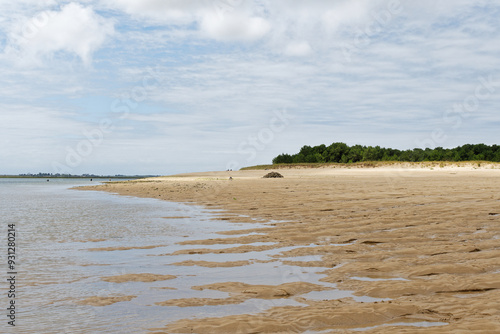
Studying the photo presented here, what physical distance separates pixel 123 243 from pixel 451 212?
30.6 ft

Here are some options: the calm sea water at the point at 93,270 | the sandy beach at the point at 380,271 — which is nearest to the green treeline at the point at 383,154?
the sandy beach at the point at 380,271

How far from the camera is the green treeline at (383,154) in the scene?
283ft

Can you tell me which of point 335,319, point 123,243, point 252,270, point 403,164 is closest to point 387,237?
point 252,270

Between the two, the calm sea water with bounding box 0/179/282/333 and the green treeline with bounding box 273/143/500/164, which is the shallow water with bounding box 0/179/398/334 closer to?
the calm sea water with bounding box 0/179/282/333

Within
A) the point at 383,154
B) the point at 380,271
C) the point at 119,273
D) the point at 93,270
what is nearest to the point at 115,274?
the point at 119,273

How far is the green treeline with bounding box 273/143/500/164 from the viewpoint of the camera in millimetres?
86375

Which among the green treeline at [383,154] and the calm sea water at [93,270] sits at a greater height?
the green treeline at [383,154]

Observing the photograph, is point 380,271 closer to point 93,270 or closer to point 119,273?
point 119,273

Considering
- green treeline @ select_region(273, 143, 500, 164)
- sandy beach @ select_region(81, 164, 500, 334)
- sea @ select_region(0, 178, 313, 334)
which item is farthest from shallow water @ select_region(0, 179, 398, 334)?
green treeline @ select_region(273, 143, 500, 164)

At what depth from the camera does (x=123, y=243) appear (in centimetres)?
965

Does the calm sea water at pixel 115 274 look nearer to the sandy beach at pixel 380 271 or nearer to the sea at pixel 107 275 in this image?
the sea at pixel 107 275

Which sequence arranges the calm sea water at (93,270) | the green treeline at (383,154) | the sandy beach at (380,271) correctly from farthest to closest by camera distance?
the green treeline at (383,154), the calm sea water at (93,270), the sandy beach at (380,271)

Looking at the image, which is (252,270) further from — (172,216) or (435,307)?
(172,216)

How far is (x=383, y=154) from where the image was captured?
98125 millimetres
